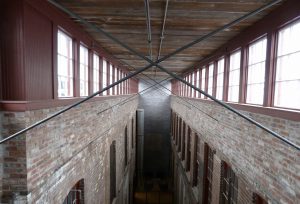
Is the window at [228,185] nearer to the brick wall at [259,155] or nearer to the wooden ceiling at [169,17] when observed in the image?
the brick wall at [259,155]

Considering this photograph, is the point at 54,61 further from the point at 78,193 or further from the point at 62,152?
the point at 78,193

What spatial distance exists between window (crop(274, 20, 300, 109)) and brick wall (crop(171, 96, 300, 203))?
0.36m

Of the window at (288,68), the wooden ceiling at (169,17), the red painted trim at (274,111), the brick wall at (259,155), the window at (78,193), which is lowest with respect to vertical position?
the window at (78,193)

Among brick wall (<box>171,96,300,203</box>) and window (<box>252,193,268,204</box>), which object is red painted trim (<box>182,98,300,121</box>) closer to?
brick wall (<box>171,96,300,203</box>)

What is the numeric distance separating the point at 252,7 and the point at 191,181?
310 inches

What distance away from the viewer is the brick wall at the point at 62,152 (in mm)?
2775

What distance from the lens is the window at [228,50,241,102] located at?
17.3ft

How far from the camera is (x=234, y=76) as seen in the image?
550cm

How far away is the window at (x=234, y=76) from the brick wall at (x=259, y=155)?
0.46 m

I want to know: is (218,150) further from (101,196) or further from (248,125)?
(101,196)

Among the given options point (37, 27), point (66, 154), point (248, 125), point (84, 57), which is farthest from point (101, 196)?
point (37, 27)

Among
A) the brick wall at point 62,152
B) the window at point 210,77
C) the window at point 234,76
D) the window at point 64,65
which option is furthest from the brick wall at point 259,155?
the window at point 64,65

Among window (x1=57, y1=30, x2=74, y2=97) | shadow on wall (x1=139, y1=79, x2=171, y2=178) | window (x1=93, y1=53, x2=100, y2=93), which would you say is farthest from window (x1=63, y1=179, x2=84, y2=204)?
shadow on wall (x1=139, y1=79, x2=171, y2=178)

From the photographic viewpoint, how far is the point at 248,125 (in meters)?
4.17
